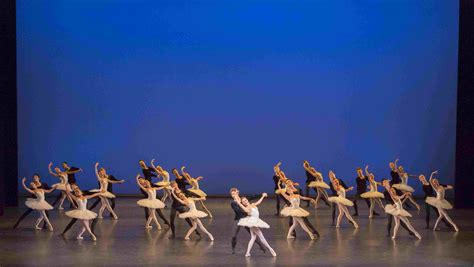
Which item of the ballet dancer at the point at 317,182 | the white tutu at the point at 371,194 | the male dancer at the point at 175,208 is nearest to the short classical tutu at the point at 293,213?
the male dancer at the point at 175,208

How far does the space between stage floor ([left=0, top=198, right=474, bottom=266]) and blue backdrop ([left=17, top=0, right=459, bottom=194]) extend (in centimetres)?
529

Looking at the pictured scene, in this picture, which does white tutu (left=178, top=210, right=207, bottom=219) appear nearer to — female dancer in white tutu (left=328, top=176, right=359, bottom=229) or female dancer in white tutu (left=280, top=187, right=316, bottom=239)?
female dancer in white tutu (left=280, top=187, right=316, bottom=239)

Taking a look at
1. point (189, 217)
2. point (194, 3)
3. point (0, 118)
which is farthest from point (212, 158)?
point (189, 217)

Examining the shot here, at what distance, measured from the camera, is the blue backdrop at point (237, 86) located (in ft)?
79.8

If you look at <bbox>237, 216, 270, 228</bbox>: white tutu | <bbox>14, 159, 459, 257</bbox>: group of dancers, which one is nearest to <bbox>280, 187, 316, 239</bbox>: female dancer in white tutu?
<bbox>14, 159, 459, 257</bbox>: group of dancers

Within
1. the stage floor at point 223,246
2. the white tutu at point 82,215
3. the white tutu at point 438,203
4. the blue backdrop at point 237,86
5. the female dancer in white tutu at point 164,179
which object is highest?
the blue backdrop at point 237,86

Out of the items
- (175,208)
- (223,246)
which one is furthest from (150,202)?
(223,246)

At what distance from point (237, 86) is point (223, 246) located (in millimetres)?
9668

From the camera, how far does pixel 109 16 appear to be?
24.3 meters

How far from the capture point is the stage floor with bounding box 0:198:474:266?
540 inches

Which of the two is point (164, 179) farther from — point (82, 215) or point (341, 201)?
point (82, 215)

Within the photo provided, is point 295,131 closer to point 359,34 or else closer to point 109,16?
point 359,34

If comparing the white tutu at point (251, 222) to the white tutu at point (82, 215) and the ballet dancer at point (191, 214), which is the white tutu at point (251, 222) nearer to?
the ballet dancer at point (191, 214)

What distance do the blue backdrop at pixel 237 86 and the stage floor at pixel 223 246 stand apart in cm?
529
